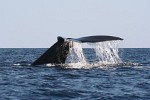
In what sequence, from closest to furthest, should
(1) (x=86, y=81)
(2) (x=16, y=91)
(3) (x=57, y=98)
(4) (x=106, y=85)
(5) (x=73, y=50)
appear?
(3) (x=57, y=98), (2) (x=16, y=91), (4) (x=106, y=85), (1) (x=86, y=81), (5) (x=73, y=50)

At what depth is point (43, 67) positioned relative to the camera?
1945cm

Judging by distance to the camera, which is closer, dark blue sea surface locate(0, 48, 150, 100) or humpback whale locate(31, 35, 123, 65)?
dark blue sea surface locate(0, 48, 150, 100)

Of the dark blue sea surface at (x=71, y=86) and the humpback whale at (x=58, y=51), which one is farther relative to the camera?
the humpback whale at (x=58, y=51)

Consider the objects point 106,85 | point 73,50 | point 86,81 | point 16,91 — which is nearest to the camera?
point 16,91

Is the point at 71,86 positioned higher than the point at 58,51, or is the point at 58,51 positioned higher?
the point at 58,51

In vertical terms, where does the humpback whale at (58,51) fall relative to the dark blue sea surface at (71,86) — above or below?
above

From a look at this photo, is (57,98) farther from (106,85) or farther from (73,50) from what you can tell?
(73,50)

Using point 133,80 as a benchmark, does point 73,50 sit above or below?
above

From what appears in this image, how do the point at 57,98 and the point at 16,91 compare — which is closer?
the point at 57,98

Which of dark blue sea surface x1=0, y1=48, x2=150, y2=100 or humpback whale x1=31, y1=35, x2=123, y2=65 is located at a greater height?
humpback whale x1=31, y1=35, x2=123, y2=65

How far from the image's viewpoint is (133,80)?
1542cm

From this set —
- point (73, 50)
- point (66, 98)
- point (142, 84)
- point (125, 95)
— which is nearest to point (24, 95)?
point (66, 98)

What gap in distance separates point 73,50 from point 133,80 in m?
4.29

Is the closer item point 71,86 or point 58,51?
point 71,86
